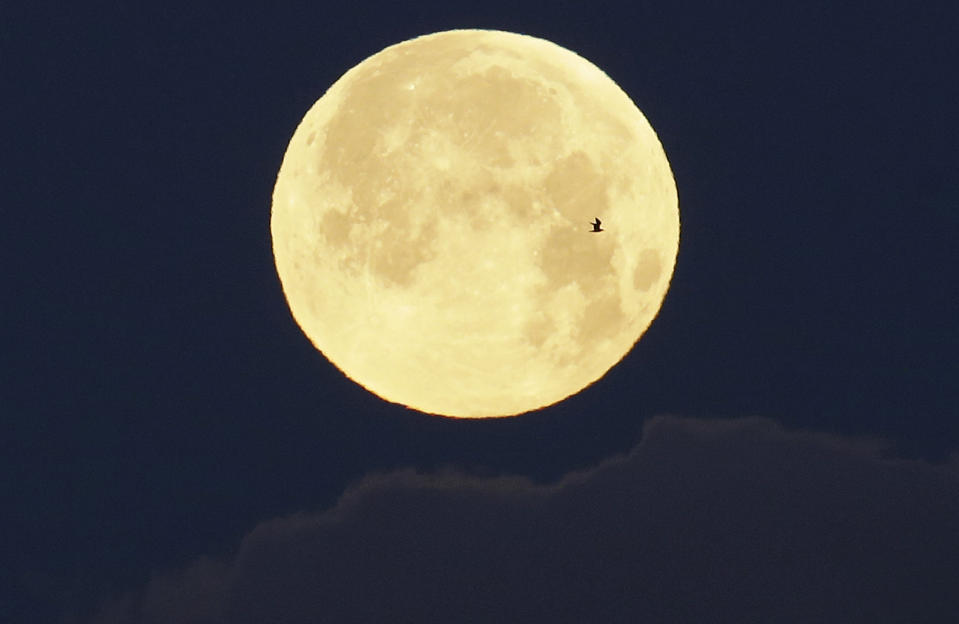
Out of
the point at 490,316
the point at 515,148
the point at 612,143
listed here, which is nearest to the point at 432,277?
the point at 490,316

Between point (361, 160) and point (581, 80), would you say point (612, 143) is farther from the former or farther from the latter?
point (361, 160)

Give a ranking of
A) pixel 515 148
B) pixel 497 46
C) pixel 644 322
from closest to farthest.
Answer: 1. pixel 515 148
2. pixel 497 46
3. pixel 644 322

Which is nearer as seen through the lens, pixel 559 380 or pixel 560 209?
pixel 560 209

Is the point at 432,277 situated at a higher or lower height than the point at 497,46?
lower

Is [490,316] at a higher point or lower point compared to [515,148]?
lower

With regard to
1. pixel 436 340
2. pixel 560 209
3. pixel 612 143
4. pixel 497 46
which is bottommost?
pixel 436 340

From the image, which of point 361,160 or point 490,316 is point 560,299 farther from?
point 361,160

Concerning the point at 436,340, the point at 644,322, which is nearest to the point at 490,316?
the point at 436,340

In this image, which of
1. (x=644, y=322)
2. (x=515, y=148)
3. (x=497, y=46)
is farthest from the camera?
(x=644, y=322)

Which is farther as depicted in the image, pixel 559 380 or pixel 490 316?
pixel 559 380
